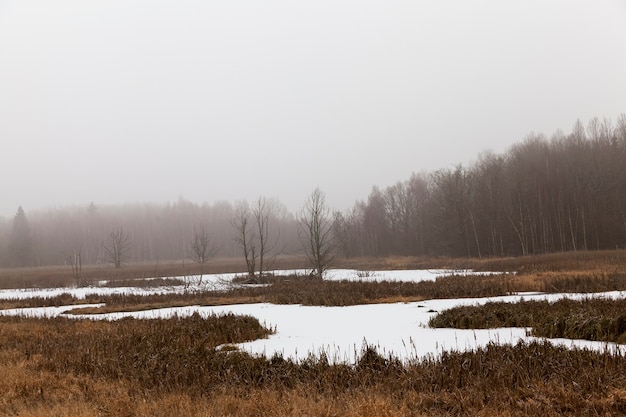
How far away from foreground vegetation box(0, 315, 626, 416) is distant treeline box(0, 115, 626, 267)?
93.6 feet

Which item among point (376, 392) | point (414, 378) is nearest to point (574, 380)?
point (414, 378)

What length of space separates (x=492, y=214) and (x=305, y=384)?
178 feet

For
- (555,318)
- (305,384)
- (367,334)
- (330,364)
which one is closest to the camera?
(305,384)

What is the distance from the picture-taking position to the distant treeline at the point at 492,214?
155 feet

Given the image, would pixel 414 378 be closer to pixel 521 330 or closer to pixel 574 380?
pixel 574 380

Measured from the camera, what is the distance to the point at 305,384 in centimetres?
565

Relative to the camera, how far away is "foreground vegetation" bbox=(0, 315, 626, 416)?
15.0ft

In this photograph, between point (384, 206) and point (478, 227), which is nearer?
point (478, 227)

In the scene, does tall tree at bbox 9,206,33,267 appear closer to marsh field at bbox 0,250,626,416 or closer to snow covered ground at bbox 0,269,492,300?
snow covered ground at bbox 0,269,492,300

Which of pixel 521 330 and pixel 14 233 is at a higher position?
pixel 14 233

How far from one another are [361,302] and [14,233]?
8927 centimetres

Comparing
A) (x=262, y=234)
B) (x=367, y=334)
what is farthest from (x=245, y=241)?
(x=367, y=334)

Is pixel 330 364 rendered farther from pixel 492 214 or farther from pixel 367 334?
pixel 492 214

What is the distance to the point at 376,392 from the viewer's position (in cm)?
511
